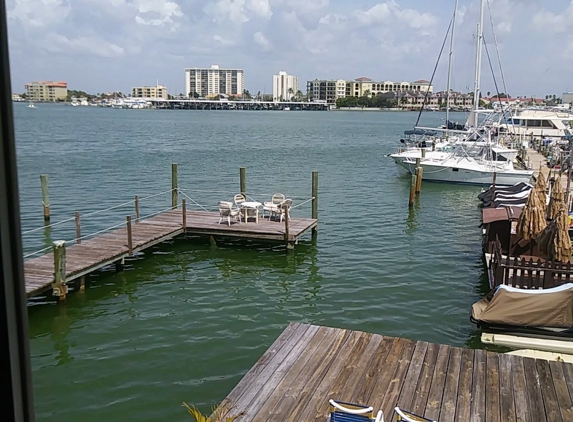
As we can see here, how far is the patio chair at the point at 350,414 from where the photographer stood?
6402 millimetres

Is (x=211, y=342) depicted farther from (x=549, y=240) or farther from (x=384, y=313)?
(x=549, y=240)

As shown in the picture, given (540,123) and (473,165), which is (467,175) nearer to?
(473,165)

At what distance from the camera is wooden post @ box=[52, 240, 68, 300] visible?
13.9m

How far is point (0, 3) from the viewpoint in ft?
3.68

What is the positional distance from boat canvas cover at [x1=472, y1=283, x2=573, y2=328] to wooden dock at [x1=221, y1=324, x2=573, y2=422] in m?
2.87

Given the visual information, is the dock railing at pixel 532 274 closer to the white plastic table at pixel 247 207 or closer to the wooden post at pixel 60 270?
the white plastic table at pixel 247 207

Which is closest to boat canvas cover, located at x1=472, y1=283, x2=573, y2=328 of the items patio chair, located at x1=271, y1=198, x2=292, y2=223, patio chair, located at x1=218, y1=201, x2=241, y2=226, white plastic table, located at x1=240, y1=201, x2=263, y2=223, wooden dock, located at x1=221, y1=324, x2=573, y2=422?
wooden dock, located at x1=221, y1=324, x2=573, y2=422

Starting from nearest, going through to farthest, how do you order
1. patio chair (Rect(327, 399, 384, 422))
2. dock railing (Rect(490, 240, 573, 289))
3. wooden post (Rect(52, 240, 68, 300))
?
patio chair (Rect(327, 399, 384, 422)) < dock railing (Rect(490, 240, 573, 289)) < wooden post (Rect(52, 240, 68, 300))

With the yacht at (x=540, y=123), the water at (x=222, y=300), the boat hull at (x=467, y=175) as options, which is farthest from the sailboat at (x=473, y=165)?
the yacht at (x=540, y=123)

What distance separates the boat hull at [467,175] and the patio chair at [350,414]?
102 ft

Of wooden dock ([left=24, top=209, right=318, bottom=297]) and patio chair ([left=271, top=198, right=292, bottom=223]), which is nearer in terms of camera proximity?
wooden dock ([left=24, top=209, right=318, bottom=297])

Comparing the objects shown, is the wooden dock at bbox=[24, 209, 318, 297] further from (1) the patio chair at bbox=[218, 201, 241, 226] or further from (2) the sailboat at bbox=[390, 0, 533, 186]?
(2) the sailboat at bbox=[390, 0, 533, 186]

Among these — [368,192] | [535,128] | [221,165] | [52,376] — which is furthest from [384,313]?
[535,128]

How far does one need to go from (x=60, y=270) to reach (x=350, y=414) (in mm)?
9930
